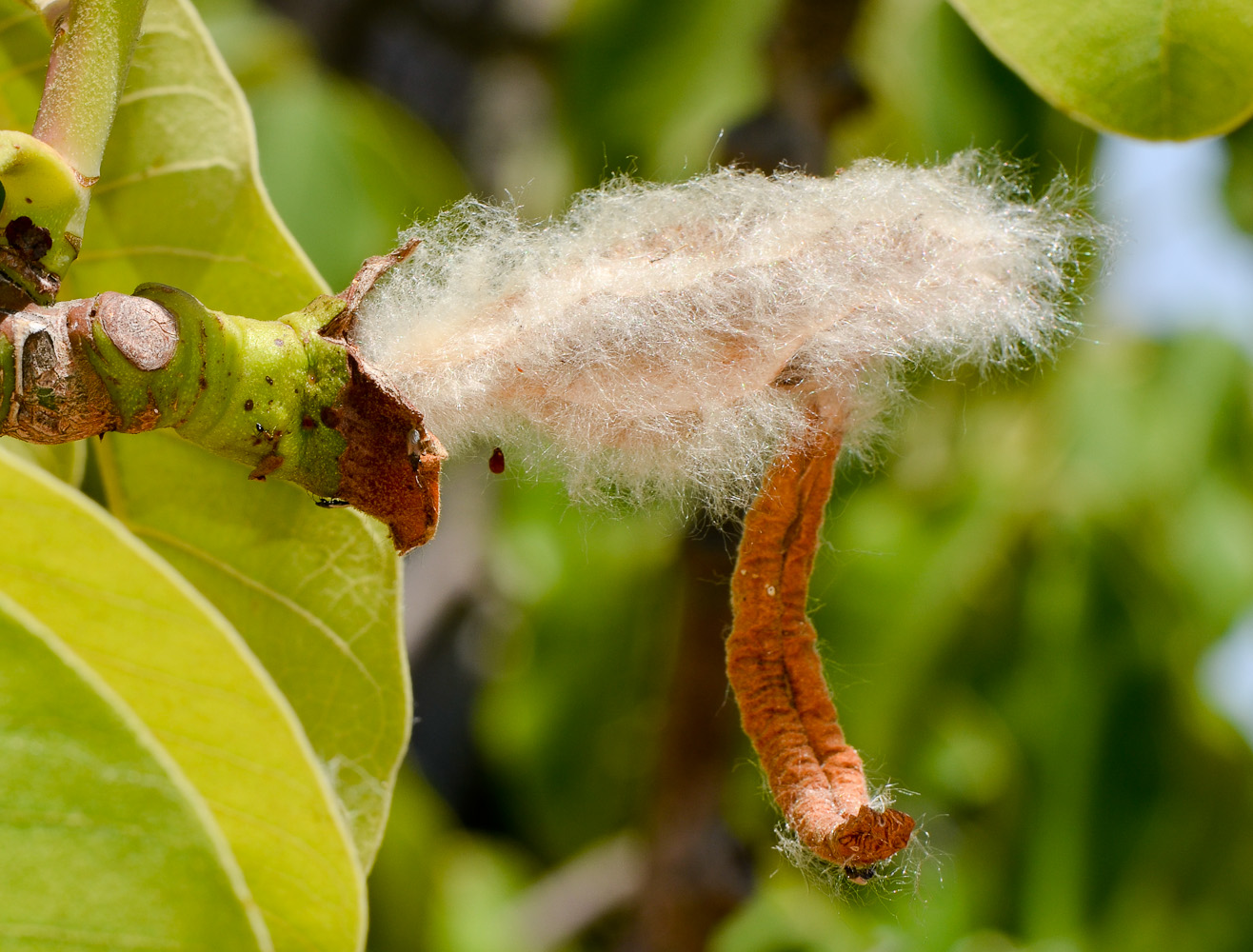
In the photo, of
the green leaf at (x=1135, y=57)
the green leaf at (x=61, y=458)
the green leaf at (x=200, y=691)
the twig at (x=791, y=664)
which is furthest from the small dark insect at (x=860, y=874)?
the green leaf at (x=61, y=458)

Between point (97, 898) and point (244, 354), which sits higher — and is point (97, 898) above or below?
below

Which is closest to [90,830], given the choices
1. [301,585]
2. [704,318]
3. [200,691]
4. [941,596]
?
[200,691]

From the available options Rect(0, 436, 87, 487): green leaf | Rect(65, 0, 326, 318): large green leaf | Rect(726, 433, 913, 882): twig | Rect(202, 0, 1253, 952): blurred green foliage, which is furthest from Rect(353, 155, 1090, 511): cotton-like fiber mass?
Rect(202, 0, 1253, 952): blurred green foliage

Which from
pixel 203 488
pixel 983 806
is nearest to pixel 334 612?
pixel 203 488

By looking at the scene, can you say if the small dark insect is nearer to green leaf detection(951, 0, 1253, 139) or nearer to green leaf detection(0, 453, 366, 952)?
green leaf detection(0, 453, 366, 952)

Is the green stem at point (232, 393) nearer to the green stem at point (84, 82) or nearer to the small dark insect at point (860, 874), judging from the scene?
the green stem at point (84, 82)

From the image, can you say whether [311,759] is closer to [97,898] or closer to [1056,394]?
[97,898]

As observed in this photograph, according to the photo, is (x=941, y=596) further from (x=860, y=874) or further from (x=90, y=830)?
(x=90, y=830)
